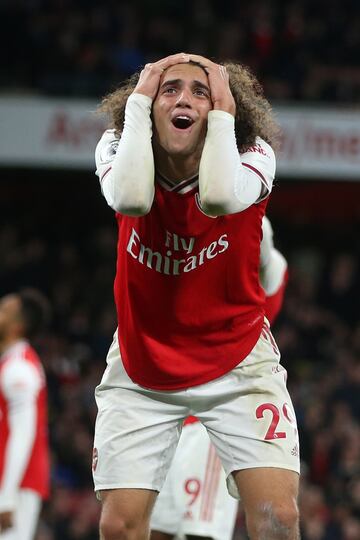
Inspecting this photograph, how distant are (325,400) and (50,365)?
2.64 metres

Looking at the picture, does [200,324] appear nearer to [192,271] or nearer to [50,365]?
[192,271]

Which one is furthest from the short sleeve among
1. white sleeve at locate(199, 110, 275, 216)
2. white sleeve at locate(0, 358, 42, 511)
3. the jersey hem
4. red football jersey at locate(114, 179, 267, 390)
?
white sleeve at locate(0, 358, 42, 511)

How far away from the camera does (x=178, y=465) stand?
533 cm

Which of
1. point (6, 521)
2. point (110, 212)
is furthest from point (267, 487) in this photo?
point (110, 212)

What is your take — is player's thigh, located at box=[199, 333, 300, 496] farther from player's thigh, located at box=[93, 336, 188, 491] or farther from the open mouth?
the open mouth

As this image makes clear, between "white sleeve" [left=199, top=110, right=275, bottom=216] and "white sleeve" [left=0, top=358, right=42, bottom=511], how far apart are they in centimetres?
288

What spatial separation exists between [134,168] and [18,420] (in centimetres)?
291

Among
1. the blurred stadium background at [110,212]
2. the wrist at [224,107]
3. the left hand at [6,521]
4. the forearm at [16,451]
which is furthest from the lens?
the blurred stadium background at [110,212]

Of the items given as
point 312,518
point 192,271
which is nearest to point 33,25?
point 312,518

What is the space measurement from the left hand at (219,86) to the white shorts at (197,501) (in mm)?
1903

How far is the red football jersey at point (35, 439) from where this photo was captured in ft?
21.5

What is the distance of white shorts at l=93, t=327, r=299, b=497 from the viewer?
3.95 metres

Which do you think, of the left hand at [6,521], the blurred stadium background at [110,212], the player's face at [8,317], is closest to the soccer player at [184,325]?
the left hand at [6,521]

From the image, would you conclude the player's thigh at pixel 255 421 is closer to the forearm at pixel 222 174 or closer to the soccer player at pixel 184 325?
the soccer player at pixel 184 325
